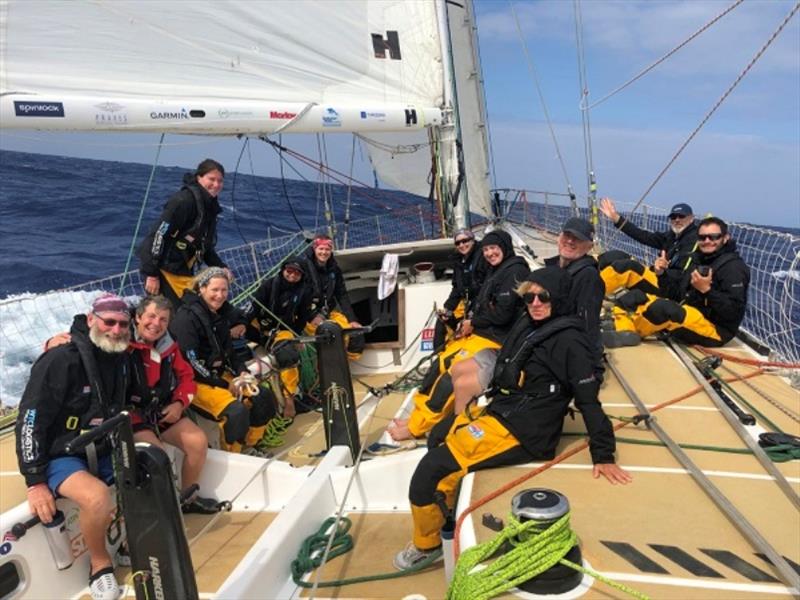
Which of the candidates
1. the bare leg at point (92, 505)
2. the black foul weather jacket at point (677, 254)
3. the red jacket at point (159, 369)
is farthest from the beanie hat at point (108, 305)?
the black foul weather jacket at point (677, 254)

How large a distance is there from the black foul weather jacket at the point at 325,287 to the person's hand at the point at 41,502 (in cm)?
279

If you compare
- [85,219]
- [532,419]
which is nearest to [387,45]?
[532,419]

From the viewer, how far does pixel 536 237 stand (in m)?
9.00

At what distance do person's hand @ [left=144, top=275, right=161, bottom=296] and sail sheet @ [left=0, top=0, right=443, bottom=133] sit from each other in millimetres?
943

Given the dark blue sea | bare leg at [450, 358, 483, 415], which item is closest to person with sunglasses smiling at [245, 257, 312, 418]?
the dark blue sea

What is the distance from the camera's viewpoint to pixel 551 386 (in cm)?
256

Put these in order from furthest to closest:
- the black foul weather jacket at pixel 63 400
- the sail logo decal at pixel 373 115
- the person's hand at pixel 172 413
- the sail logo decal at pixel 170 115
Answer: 1. the sail logo decal at pixel 373 115
2. the sail logo decal at pixel 170 115
3. the person's hand at pixel 172 413
4. the black foul weather jacket at pixel 63 400

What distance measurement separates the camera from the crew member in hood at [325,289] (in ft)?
16.9

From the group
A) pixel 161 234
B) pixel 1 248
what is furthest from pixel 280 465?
pixel 1 248

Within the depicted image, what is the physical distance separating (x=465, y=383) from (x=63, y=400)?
2006 millimetres

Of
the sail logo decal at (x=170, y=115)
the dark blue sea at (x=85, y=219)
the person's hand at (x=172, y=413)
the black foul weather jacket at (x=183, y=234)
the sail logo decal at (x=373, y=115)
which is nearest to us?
the person's hand at (x=172, y=413)

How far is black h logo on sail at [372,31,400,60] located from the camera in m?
4.85

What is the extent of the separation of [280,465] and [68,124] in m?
2.14

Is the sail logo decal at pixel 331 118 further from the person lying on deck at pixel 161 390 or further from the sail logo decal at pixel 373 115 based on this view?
the person lying on deck at pixel 161 390
